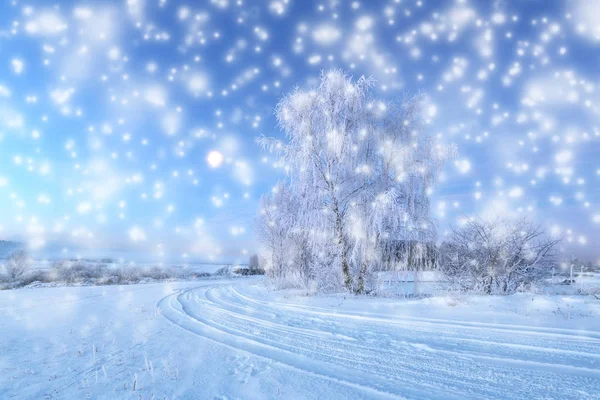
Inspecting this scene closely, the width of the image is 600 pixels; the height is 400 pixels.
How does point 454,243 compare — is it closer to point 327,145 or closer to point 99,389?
point 327,145

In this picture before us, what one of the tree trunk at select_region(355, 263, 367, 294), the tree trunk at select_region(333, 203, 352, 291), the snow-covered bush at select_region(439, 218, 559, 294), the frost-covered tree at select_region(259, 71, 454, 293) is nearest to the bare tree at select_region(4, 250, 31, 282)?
the frost-covered tree at select_region(259, 71, 454, 293)

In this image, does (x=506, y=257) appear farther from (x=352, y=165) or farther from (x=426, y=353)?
(x=426, y=353)

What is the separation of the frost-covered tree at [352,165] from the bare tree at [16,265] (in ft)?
83.0

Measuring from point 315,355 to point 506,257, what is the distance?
10.7 meters

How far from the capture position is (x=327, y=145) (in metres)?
12.8

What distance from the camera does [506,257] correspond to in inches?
468

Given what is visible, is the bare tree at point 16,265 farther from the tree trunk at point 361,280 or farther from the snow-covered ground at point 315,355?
the tree trunk at point 361,280

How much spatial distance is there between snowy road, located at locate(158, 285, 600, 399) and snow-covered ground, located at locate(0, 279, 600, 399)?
2 centimetres

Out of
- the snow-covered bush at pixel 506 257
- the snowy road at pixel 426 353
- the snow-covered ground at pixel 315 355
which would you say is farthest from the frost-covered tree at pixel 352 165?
the snowy road at pixel 426 353

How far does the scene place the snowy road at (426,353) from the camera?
319cm

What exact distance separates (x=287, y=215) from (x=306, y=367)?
386 inches

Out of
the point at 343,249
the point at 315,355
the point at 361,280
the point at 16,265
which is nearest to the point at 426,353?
the point at 315,355

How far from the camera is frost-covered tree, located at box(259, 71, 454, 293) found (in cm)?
1213

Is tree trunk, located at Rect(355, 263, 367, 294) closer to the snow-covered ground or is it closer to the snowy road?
the snow-covered ground
